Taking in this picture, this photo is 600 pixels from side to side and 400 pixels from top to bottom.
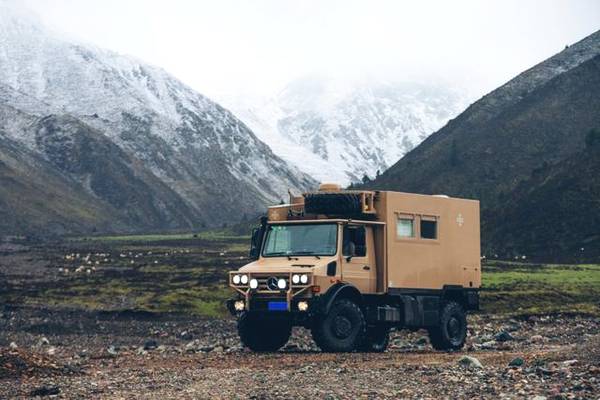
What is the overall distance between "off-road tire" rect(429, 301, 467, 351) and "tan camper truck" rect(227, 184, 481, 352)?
3 centimetres

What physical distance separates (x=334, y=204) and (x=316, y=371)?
7484mm

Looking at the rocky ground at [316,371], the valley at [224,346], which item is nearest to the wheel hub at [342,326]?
the rocky ground at [316,371]

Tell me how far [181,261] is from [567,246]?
1592 inches

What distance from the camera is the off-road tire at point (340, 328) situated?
91.0 feet

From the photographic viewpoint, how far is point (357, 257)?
29062 mm

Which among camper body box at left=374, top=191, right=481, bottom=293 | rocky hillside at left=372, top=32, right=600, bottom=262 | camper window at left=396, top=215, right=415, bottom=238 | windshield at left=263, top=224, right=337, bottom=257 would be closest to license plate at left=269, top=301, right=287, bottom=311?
windshield at left=263, top=224, right=337, bottom=257

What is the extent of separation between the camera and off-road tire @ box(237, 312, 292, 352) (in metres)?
29.5

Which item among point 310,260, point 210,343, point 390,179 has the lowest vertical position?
point 210,343

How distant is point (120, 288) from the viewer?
6875 cm

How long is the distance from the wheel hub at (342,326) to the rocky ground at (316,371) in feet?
2.31

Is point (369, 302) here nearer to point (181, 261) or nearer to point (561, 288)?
point (561, 288)

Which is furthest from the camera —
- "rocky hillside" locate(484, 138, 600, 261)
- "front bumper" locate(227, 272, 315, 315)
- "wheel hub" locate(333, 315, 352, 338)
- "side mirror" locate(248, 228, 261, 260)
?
"rocky hillside" locate(484, 138, 600, 261)

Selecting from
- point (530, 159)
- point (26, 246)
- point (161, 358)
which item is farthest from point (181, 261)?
point (161, 358)

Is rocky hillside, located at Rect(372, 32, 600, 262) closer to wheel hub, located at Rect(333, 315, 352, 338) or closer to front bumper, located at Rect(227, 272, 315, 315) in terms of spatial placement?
wheel hub, located at Rect(333, 315, 352, 338)
